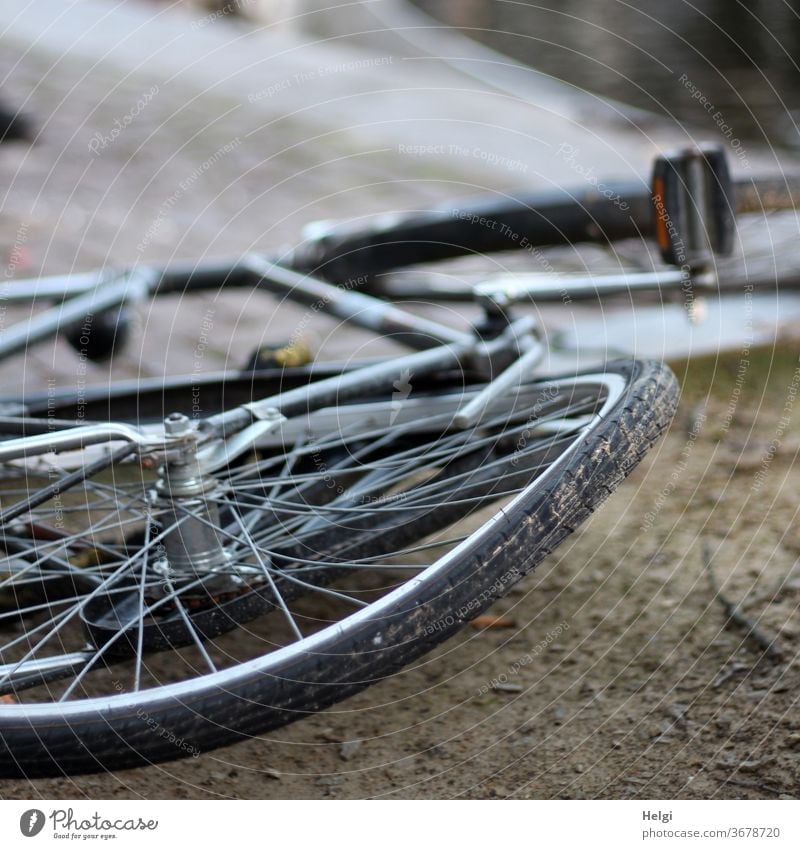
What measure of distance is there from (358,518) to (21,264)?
2.52m

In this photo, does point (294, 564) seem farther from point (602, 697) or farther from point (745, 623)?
point (745, 623)

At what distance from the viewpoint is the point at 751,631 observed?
186 cm

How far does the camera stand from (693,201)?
8.27 feet

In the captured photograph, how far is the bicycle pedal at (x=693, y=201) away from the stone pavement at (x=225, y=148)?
1.02 m

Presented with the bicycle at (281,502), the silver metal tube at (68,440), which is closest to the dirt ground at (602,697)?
the bicycle at (281,502)

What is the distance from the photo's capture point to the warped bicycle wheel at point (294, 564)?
4.27 feet

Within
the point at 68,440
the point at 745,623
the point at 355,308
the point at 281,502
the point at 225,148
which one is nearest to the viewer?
the point at 68,440

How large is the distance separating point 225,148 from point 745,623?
3796 mm

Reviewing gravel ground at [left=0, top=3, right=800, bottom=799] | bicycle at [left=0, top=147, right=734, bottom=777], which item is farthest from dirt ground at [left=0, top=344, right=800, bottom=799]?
bicycle at [left=0, top=147, right=734, bottom=777]

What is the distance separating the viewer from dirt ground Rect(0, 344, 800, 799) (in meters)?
1.57

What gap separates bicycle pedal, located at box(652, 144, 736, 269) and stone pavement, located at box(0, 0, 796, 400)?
1017 mm

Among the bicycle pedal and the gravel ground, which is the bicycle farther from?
the gravel ground

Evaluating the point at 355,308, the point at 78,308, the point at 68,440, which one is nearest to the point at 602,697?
the point at 68,440

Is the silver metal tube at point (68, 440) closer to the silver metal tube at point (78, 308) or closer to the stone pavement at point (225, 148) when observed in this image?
the silver metal tube at point (78, 308)
